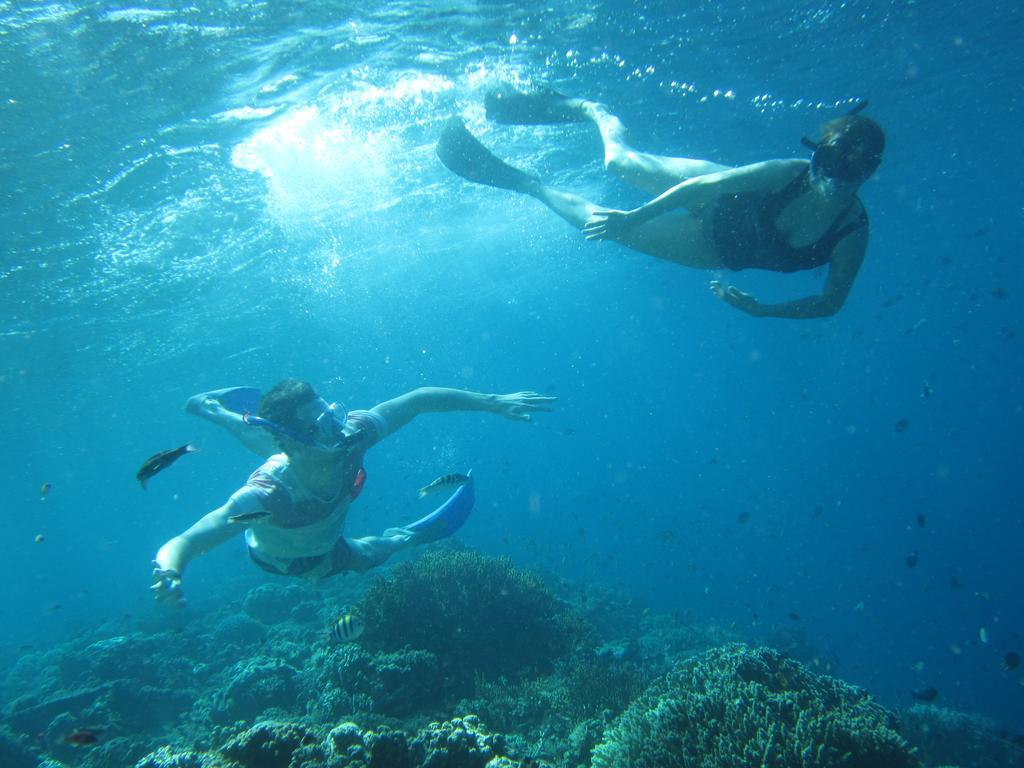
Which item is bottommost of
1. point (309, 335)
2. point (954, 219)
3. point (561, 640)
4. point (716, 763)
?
point (309, 335)

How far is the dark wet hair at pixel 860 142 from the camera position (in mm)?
4473

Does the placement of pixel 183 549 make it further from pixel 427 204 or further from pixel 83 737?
pixel 427 204

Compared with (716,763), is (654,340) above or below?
below

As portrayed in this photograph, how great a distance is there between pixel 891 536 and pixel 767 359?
86254 mm

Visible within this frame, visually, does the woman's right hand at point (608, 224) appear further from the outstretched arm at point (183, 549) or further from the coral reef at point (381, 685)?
the coral reef at point (381, 685)

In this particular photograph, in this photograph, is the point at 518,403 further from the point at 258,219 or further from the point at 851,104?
the point at 851,104

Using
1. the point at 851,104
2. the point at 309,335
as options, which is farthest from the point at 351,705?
the point at 309,335

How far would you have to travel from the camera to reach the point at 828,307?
19.3 ft

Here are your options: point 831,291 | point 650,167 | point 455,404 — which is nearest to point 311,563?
point 455,404

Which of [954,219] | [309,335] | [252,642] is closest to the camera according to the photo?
[252,642]

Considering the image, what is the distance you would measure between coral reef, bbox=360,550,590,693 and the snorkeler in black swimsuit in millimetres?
6106

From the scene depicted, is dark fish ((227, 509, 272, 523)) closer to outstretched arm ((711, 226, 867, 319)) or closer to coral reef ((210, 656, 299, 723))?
outstretched arm ((711, 226, 867, 319))

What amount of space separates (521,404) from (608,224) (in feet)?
7.69

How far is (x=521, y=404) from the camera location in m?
6.41
